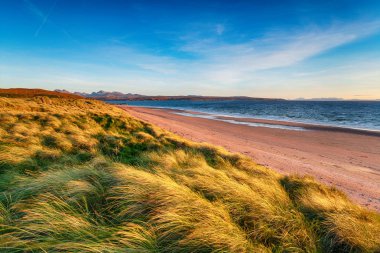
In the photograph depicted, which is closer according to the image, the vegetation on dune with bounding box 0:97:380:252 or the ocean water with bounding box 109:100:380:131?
the vegetation on dune with bounding box 0:97:380:252

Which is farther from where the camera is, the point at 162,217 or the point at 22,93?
the point at 22,93

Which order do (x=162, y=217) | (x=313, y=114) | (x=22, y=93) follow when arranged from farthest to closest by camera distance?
(x=313, y=114)
(x=22, y=93)
(x=162, y=217)

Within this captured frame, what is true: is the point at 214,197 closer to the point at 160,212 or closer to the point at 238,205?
the point at 238,205

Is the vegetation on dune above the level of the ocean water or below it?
above

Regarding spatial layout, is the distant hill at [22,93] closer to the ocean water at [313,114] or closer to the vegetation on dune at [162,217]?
the vegetation on dune at [162,217]

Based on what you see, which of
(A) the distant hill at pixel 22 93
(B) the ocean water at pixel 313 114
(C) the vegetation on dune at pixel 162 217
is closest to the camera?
(C) the vegetation on dune at pixel 162 217

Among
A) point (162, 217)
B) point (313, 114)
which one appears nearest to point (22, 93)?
point (162, 217)

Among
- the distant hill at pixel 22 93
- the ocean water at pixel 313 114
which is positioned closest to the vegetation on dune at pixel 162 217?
the ocean water at pixel 313 114

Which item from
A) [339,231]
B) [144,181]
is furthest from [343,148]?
[144,181]

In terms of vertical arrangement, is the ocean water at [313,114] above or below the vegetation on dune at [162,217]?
below

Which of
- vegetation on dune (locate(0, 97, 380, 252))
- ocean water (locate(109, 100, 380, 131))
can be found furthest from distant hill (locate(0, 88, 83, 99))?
ocean water (locate(109, 100, 380, 131))

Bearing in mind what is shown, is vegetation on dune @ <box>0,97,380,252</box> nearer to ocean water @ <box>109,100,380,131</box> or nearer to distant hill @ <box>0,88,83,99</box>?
ocean water @ <box>109,100,380,131</box>

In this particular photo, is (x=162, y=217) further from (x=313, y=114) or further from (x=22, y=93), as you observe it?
(x=313, y=114)

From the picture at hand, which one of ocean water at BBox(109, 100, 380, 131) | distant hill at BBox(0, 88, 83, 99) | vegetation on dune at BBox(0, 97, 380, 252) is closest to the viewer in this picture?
vegetation on dune at BBox(0, 97, 380, 252)
